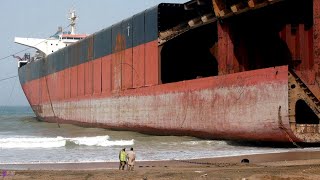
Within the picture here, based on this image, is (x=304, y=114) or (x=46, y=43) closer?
(x=304, y=114)

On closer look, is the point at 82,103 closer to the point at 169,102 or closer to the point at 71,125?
the point at 71,125

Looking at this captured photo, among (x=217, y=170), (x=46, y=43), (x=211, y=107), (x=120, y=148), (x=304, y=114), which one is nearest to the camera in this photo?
(x=217, y=170)

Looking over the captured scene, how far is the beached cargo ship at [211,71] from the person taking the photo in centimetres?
1383

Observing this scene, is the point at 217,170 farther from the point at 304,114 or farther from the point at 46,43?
the point at 46,43

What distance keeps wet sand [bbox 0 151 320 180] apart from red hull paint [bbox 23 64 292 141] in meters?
1.64

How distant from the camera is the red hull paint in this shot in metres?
13.9

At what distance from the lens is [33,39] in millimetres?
40875

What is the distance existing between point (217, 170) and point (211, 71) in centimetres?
1191

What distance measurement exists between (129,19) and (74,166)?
501 inches

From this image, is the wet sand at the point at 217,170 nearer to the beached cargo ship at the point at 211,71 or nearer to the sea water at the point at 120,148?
the sea water at the point at 120,148

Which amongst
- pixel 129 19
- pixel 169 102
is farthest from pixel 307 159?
pixel 129 19

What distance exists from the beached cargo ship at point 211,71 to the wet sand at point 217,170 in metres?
1.62

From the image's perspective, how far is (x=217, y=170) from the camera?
9922 millimetres

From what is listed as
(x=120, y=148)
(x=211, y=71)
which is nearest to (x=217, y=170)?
(x=120, y=148)
